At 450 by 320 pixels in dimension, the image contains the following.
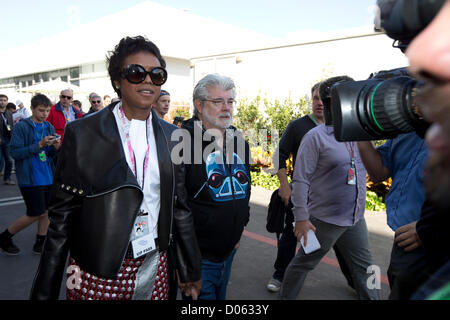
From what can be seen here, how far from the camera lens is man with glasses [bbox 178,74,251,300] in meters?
2.24

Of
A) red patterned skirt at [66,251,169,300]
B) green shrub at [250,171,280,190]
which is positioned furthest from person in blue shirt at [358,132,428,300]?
green shrub at [250,171,280,190]

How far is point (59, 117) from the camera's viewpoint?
661 centimetres

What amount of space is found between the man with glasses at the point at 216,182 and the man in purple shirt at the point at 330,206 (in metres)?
0.54

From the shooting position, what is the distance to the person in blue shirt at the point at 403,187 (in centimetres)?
146

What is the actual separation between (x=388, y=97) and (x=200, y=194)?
145 centimetres

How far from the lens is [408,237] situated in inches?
57.7

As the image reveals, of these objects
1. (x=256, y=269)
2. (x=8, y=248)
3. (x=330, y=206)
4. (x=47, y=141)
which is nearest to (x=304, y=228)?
(x=330, y=206)

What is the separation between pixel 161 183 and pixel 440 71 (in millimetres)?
1482

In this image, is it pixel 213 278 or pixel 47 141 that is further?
pixel 47 141

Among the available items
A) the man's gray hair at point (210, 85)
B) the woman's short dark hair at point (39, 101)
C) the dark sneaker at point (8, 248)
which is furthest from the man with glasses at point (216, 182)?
the dark sneaker at point (8, 248)

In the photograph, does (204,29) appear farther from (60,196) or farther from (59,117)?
(60,196)

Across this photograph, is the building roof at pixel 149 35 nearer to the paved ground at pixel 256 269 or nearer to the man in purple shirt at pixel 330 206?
the paved ground at pixel 256 269

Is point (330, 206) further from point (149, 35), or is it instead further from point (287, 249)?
point (149, 35)

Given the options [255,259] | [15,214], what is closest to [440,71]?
[255,259]
